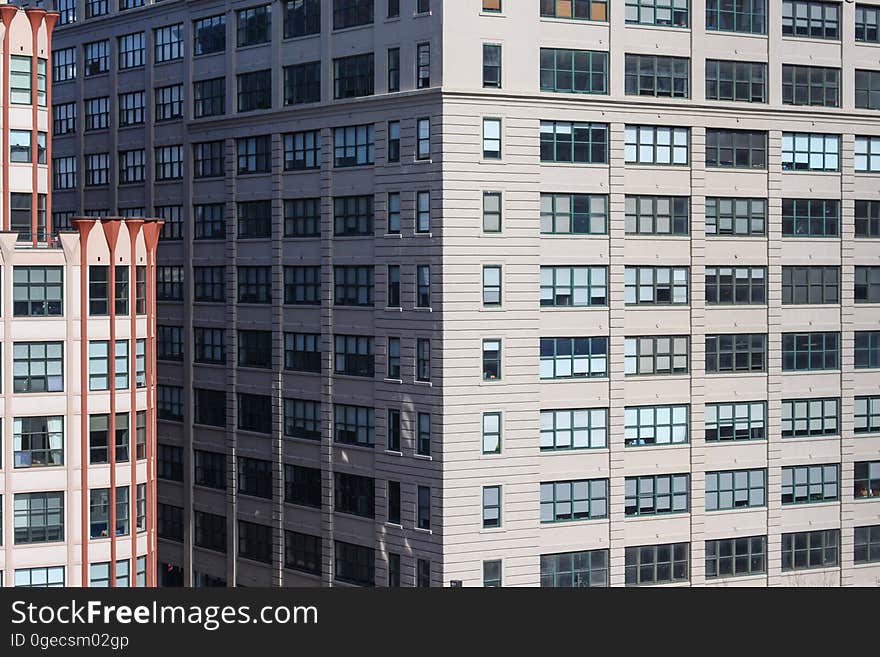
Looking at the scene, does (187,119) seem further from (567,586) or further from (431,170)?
(567,586)

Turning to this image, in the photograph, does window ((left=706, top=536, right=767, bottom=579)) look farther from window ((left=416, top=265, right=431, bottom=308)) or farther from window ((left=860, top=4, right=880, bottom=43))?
window ((left=860, top=4, right=880, bottom=43))

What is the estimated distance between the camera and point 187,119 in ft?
343

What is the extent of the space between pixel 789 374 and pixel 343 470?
23.6 meters

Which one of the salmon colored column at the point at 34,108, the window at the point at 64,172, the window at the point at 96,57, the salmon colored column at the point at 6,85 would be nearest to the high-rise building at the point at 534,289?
the window at the point at 96,57

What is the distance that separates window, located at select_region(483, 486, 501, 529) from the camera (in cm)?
8631

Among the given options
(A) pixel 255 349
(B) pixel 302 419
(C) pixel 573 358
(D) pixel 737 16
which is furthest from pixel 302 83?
(D) pixel 737 16

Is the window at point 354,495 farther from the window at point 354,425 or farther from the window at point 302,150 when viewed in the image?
the window at point 302,150

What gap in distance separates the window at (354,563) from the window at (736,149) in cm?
1855

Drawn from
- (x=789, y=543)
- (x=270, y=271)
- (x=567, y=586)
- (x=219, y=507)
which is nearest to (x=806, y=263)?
(x=789, y=543)

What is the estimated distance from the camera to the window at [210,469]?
103 meters

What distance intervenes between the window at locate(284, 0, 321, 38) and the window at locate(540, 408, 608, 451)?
2319 cm

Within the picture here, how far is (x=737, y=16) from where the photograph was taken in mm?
92875

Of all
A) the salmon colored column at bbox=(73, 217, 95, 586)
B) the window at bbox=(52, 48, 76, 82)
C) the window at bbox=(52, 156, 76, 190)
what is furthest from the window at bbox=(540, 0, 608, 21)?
the window at bbox=(52, 156, 76, 190)

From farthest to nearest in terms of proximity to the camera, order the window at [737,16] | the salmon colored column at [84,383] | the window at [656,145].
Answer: the window at [737,16] → the window at [656,145] → the salmon colored column at [84,383]
